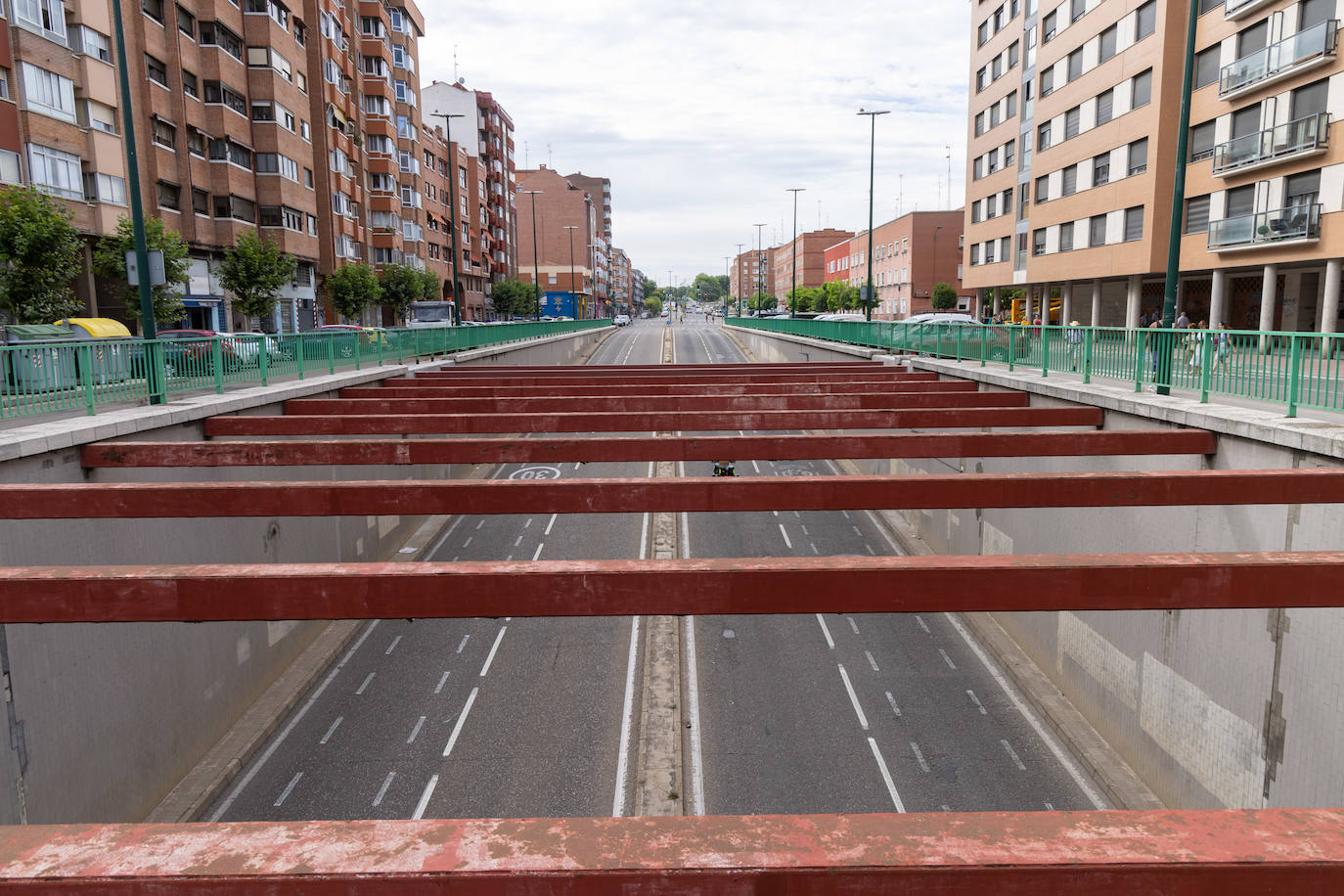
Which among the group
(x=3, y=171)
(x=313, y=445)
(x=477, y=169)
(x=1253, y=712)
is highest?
(x=477, y=169)

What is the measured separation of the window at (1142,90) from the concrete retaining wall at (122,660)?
41.8 m

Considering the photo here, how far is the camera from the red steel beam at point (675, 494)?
8516 mm

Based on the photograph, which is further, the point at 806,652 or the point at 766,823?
the point at 806,652

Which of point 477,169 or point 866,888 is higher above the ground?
point 477,169

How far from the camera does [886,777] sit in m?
14.7

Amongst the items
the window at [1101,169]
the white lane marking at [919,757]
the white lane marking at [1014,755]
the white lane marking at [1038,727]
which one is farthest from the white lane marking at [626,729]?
the window at [1101,169]

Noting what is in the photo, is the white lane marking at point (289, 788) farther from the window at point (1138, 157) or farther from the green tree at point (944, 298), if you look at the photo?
the green tree at point (944, 298)

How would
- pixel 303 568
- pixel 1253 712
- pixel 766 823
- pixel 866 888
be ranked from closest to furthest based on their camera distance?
pixel 866 888 < pixel 766 823 < pixel 303 568 < pixel 1253 712

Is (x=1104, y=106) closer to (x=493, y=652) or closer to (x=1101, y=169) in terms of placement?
(x=1101, y=169)

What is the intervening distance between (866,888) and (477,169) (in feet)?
354

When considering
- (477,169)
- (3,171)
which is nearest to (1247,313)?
(3,171)

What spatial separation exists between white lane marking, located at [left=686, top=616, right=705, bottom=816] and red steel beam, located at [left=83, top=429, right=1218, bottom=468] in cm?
543

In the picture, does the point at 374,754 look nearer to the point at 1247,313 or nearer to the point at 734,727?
the point at 734,727

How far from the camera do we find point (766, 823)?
2369 millimetres
